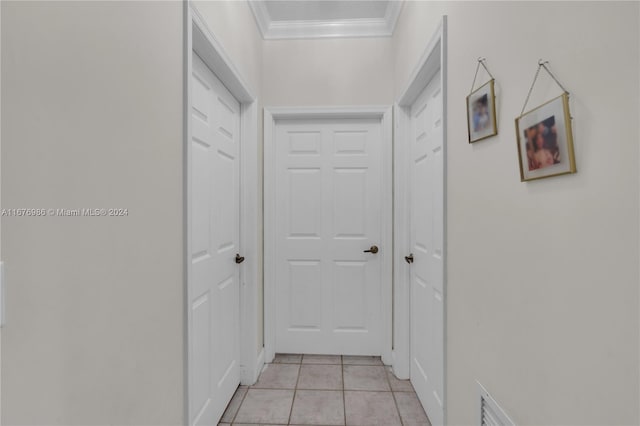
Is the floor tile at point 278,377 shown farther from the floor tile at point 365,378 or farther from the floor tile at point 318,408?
the floor tile at point 365,378

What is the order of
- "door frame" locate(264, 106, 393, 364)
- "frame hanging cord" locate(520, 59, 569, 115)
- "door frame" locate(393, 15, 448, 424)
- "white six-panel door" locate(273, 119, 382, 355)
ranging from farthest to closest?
"white six-panel door" locate(273, 119, 382, 355)
"door frame" locate(264, 106, 393, 364)
"door frame" locate(393, 15, 448, 424)
"frame hanging cord" locate(520, 59, 569, 115)

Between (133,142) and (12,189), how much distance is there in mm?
368

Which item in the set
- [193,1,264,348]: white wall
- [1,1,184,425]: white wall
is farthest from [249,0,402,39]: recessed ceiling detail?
[1,1,184,425]: white wall

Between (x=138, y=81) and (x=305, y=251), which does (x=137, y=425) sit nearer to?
(x=138, y=81)

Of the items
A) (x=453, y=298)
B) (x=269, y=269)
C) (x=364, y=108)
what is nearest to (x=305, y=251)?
(x=269, y=269)

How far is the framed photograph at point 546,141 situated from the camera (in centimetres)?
69

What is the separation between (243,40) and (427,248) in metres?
1.66

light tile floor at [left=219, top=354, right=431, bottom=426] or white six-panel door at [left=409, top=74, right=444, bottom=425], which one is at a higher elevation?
white six-panel door at [left=409, top=74, right=444, bottom=425]

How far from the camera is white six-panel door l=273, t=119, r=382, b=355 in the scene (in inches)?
96.7

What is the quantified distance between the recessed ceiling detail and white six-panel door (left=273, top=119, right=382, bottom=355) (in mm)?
643

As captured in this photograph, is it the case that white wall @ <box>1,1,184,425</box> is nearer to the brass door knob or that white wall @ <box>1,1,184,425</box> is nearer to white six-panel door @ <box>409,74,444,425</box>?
white six-panel door @ <box>409,74,444,425</box>

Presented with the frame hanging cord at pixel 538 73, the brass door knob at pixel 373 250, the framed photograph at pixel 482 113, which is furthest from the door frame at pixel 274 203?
the frame hanging cord at pixel 538 73

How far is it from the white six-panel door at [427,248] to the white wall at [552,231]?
0.37 meters

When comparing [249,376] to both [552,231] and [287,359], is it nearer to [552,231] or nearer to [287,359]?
[287,359]
